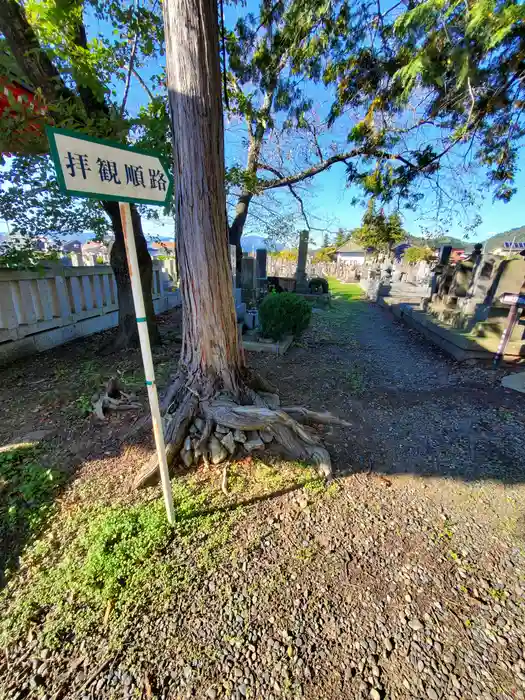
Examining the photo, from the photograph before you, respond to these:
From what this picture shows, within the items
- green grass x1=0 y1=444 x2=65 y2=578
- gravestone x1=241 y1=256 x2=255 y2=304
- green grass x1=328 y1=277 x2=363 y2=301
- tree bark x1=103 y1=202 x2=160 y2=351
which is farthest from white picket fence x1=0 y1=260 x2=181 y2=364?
green grass x1=328 y1=277 x2=363 y2=301

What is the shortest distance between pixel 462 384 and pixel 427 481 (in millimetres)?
2658

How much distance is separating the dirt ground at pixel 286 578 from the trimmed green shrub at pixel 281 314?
2.95 metres

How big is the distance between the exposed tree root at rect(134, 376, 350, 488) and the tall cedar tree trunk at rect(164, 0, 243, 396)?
0.20m

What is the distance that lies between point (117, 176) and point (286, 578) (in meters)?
2.33

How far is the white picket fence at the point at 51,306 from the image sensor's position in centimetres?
427

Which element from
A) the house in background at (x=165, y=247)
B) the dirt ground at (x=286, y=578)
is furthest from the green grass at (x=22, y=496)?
the house in background at (x=165, y=247)

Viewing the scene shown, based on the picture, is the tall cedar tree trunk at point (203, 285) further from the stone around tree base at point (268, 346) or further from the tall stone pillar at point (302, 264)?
the tall stone pillar at point (302, 264)

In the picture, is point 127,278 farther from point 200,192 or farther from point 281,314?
point 200,192

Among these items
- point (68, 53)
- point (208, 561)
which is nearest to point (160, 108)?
point (68, 53)

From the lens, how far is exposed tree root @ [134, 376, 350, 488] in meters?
2.45

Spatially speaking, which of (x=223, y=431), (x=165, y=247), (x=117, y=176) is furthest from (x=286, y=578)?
(x=165, y=247)

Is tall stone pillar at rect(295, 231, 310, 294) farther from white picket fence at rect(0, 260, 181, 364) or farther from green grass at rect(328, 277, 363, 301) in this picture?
white picket fence at rect(0, 260, 181, 364)

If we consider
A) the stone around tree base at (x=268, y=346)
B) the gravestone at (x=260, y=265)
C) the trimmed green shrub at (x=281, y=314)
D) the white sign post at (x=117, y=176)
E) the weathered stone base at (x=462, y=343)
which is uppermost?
the white sign post at (x=117, y=176)

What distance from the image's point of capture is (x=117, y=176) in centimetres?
141
